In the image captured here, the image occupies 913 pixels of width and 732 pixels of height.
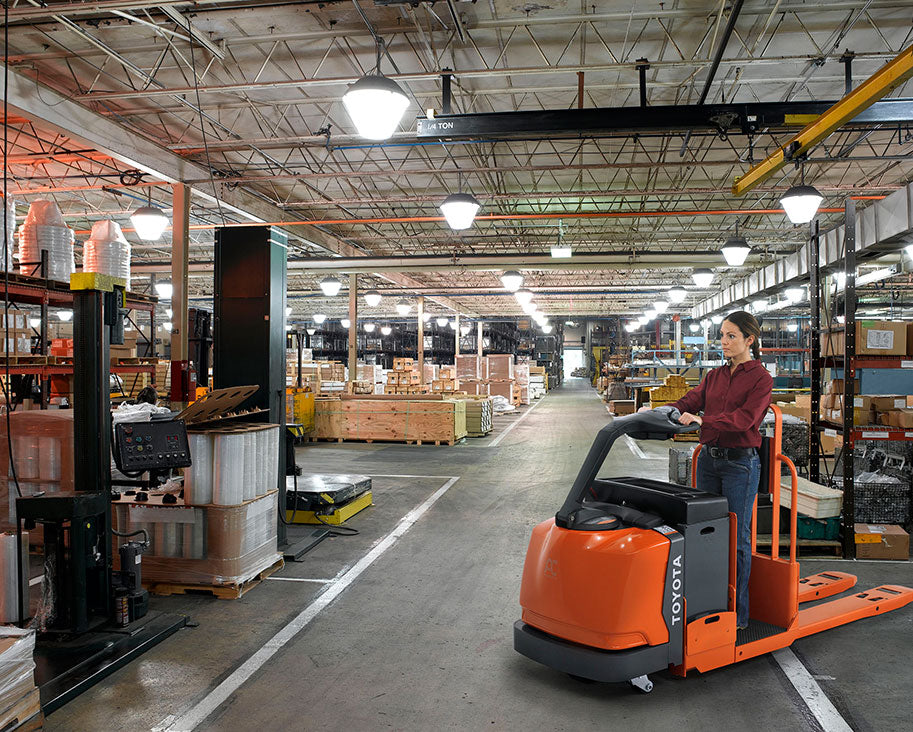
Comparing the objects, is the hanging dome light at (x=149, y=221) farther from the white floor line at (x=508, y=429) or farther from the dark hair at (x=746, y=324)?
the white floor line at (x=508, y=429)

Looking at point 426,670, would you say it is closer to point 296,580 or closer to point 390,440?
point 296,580

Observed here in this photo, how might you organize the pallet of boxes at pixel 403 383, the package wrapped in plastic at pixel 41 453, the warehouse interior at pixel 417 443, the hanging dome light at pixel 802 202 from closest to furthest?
the warehouse interior at pixel 417 443
the package wrapped in plastic at pixel 41 453
the hanging dome light at pixel 802 202
the pallet of boxes at pixel 403 383

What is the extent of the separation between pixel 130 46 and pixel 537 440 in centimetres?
1212

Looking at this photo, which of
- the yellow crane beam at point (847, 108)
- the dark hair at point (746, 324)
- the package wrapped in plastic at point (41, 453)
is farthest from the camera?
the package wrapped in plastic at point (41, 453)

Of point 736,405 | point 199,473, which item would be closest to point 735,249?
point 736,405

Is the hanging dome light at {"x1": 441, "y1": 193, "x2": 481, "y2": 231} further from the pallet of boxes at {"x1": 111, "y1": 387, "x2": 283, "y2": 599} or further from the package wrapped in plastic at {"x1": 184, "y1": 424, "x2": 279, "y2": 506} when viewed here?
the package wrapped in plastic at {"x1": 184, "y1": 424, "x2": 279, "y2": 506}

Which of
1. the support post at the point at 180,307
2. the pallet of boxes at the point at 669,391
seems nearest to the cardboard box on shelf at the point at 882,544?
the support post at the point at 180,307

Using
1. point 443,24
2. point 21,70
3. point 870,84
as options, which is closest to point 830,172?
point 870,84

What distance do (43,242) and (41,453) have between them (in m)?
2.53

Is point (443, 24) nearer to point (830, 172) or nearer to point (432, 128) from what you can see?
point (432, 128)

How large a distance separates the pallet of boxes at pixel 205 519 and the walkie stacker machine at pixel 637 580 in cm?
273

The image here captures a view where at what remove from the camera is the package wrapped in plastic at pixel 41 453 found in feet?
20.1

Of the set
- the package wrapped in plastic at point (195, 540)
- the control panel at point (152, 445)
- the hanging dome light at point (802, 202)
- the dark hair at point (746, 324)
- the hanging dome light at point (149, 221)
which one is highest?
the hanging dome light at point (149, 221)

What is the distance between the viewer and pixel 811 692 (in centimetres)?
385
